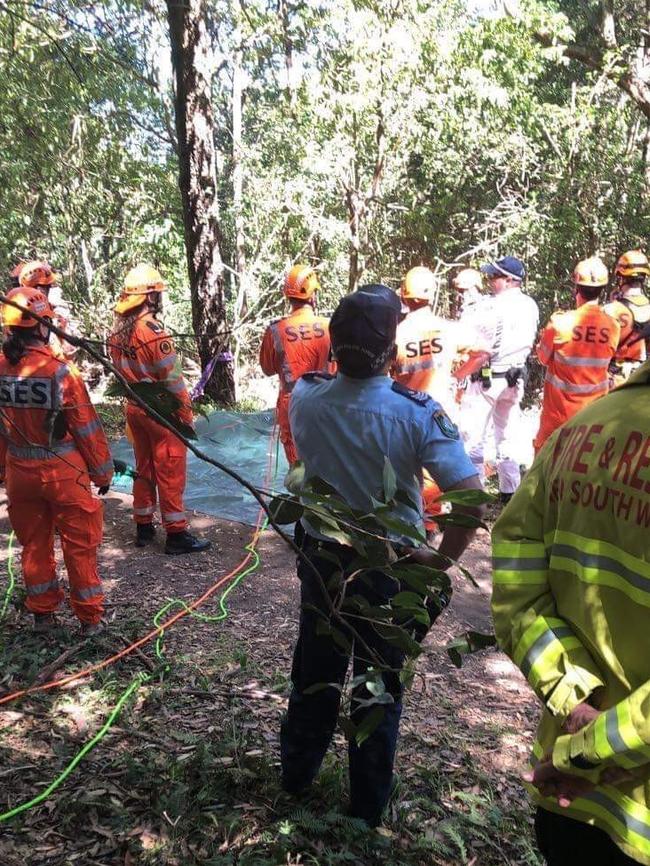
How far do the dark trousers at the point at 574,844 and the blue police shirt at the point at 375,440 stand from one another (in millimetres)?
976

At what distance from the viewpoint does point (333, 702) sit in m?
2.59

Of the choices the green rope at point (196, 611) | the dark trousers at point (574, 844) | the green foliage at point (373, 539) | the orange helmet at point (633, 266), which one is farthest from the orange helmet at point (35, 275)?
the dark trousers at point (574, 844)

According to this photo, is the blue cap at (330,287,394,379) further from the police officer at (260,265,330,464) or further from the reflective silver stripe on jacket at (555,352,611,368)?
the reflective silver stripe on jacket at (555,352,611,368)

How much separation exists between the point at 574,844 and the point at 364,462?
50.4 inches

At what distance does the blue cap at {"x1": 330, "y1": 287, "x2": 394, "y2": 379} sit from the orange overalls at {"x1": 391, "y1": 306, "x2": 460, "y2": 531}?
9.69ft

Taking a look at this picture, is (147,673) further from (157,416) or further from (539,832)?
(157,416)

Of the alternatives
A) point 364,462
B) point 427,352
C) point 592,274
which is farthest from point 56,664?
point 592,274

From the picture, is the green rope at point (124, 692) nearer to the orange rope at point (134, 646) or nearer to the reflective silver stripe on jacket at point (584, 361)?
the orange rope at point (134, 646)

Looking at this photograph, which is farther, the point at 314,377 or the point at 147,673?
the point at 147,673

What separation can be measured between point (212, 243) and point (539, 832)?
29.8ft

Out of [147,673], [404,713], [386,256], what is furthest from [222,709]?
[386,256]

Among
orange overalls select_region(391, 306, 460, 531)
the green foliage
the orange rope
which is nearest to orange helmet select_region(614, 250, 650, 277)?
orange overalls select_region(391, 306, 460, 531)

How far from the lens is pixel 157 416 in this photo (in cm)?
128

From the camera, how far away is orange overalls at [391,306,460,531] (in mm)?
5379
